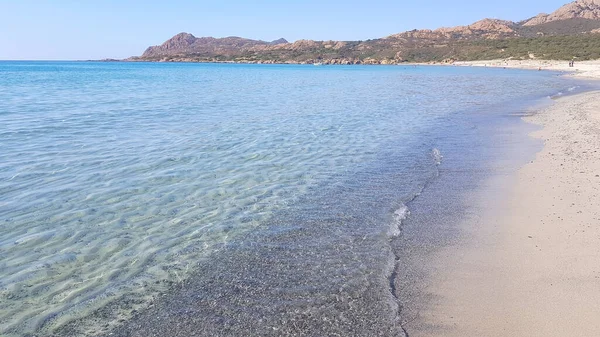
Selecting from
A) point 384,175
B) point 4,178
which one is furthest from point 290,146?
point 4,178

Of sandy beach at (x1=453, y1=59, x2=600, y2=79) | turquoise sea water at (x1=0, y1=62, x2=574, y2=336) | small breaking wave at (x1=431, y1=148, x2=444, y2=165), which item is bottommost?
small breaking wave at (x1=431, y1=148, x2=444, y2=165)

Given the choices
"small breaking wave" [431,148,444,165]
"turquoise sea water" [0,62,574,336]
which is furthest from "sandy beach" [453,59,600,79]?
"turquoise sea water" [0,62,574,336]

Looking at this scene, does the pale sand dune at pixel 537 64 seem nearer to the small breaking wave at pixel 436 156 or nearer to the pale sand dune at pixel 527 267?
the small breaking wave at pixel 436 156

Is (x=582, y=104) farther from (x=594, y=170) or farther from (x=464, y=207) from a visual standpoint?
(x=464, y=207)

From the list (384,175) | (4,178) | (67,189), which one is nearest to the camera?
(67,189)

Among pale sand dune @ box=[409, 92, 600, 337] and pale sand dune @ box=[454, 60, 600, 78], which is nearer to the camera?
pale sand dune @ box=[409, 92, 600, 337]

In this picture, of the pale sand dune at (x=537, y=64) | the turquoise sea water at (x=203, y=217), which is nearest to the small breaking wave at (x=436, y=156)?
the turquoise sea water at (x=203, y=217)

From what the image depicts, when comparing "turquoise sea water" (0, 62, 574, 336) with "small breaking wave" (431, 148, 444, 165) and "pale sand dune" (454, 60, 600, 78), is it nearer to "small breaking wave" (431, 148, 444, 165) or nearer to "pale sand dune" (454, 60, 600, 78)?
"small breaking wave" (431, 148, 444, 165)

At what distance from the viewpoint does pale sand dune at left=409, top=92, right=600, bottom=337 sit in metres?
4.53

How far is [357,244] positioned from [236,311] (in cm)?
240

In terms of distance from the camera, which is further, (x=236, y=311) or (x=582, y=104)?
(x=582, y=104)

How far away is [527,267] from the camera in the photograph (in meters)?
5.77

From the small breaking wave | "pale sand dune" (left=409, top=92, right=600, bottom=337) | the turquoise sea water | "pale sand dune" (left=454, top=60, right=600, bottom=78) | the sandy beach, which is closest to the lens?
"pale sand dune" (left=409, top=92, right=600, bottom=337)

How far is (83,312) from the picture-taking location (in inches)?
189
